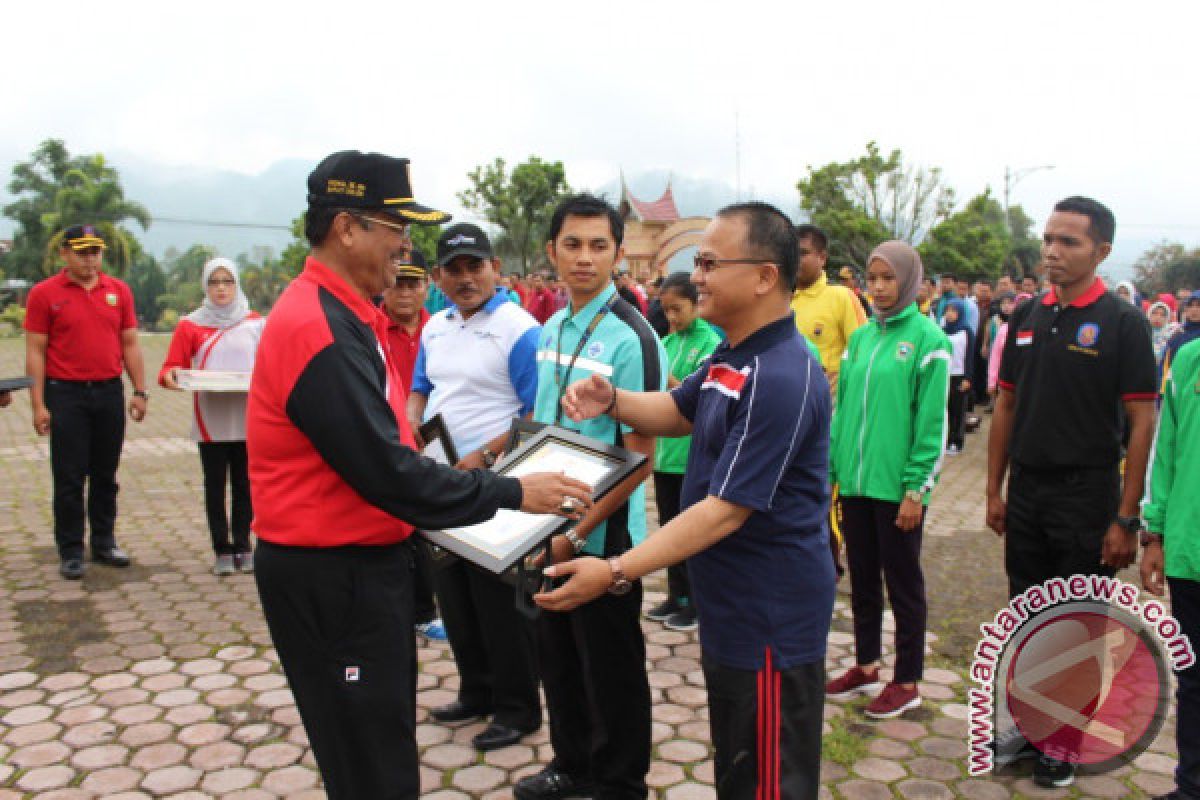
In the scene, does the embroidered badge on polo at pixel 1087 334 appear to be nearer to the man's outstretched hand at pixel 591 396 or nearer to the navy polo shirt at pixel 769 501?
the navy polo shirt at pixel 769 501

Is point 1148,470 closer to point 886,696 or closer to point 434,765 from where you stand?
point 886,696

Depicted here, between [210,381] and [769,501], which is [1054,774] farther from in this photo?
[210,381]

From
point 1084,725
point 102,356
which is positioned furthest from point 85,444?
point 1084,725

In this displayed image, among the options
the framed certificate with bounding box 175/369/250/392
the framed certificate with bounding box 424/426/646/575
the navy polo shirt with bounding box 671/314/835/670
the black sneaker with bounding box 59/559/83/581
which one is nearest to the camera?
the navy polo shirt with bounding box 671/314/835/670

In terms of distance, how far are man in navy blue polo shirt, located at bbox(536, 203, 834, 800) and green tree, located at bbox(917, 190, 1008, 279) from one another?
3769 cm

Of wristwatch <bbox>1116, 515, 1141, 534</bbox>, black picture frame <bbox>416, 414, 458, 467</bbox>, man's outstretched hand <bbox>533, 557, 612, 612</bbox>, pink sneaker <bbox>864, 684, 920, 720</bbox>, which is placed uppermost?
black picture frame <bbox>416, 414, 458, 467</bbox>

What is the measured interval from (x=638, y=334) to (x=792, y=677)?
4.47 feet

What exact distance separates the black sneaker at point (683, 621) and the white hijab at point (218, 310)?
3.73 metres

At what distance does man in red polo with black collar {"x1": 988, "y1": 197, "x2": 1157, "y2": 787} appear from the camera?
11.4 ft

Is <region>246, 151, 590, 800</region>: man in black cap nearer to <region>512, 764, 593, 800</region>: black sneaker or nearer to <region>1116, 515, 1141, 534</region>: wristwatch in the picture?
<region>512, 764, 593, 800</region>: black sneaker

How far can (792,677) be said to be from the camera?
2.42 meters

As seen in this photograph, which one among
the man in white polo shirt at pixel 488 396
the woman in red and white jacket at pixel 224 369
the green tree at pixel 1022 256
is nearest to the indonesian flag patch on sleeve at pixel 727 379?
the man in white polo shirt at pixel 488 396

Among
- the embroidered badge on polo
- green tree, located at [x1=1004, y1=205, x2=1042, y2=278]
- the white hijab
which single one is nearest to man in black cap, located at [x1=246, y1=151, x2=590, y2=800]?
→ the embroidered badge on polo

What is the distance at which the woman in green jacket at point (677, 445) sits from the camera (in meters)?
5.46
